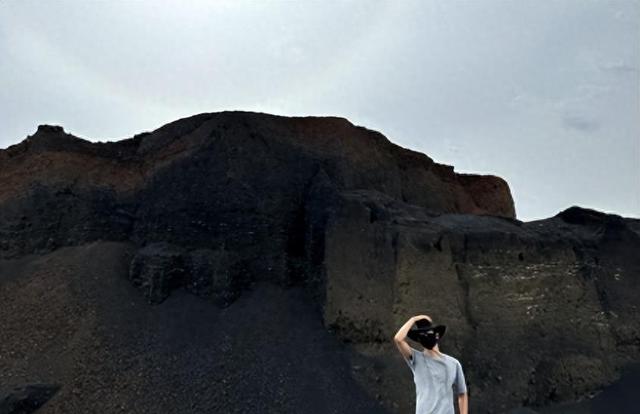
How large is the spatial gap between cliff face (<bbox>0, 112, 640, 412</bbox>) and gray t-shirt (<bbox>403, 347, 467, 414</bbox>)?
678 centimetres

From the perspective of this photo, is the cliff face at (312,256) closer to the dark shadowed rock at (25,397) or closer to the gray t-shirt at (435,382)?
the dark shadowed rock at (25,397)

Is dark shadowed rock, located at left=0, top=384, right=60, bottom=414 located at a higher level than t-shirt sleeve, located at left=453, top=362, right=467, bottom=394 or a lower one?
lower

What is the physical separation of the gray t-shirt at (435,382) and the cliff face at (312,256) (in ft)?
22.2

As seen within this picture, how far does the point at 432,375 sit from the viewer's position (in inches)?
197

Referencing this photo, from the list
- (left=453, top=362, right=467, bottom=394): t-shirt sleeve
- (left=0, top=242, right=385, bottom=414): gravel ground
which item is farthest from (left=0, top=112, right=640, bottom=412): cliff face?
(left=453, top=362, right=467, bottom=394): t-shirt sleeve

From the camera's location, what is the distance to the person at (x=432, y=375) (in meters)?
4.92

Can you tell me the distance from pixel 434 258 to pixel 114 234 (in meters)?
8.10

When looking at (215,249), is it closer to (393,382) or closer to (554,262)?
(393,382)

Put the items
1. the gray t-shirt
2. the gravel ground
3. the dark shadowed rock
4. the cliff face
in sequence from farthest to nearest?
the cliff face → the gravel ground → the dark shadowed rock → the gray t-shirt

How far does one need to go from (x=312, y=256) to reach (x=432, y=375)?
31.2 feet

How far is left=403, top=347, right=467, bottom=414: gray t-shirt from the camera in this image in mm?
4906

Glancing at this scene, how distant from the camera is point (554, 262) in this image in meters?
16.0

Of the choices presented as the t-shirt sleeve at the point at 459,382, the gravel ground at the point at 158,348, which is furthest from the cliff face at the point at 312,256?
the t-shirt sleeve at the point at 459,382

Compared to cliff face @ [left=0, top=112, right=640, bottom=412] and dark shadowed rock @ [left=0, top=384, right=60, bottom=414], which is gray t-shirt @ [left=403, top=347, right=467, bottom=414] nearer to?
cliff face @ [left=0, top=112, right=640, bottom=412]
